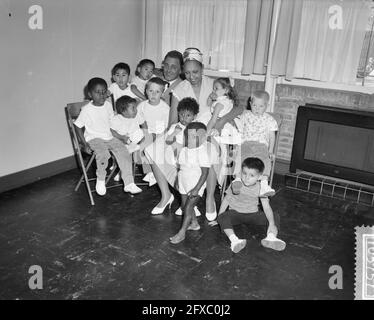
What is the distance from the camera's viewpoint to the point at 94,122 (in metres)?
3.88

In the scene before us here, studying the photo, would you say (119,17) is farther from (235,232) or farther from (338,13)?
(235,232)

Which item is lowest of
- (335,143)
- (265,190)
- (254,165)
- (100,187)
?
(100,187)

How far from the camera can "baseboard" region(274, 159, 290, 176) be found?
478cm

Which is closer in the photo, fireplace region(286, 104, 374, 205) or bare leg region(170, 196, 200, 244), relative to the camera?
bare leg region(170, 196, 200, 244)

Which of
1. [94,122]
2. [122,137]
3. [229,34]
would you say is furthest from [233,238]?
[229,34]

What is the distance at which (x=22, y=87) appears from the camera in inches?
155

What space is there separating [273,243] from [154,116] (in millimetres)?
1656

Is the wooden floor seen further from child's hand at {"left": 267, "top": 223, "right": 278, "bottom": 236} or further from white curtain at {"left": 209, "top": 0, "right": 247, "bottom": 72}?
white curtain at {"left": 209, "top": 0, "right": 247, "bottom": 72}

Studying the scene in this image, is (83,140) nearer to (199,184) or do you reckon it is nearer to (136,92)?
(136,92)

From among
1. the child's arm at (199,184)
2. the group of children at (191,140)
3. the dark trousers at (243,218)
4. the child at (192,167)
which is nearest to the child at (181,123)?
the group of children at (191,140)

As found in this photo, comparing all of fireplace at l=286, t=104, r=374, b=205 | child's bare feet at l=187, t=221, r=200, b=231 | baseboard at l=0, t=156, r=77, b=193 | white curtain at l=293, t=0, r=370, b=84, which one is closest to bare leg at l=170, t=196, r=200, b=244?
child's bare feet at l=187, t=221, r=200, b=231

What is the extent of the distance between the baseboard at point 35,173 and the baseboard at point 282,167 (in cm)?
238

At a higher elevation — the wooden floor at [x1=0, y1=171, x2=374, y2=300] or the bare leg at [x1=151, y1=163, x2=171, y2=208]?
the bare leg at [x1=151, y1=163, x2=171, y2=208]

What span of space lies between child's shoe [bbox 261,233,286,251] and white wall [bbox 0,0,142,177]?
253 cm
